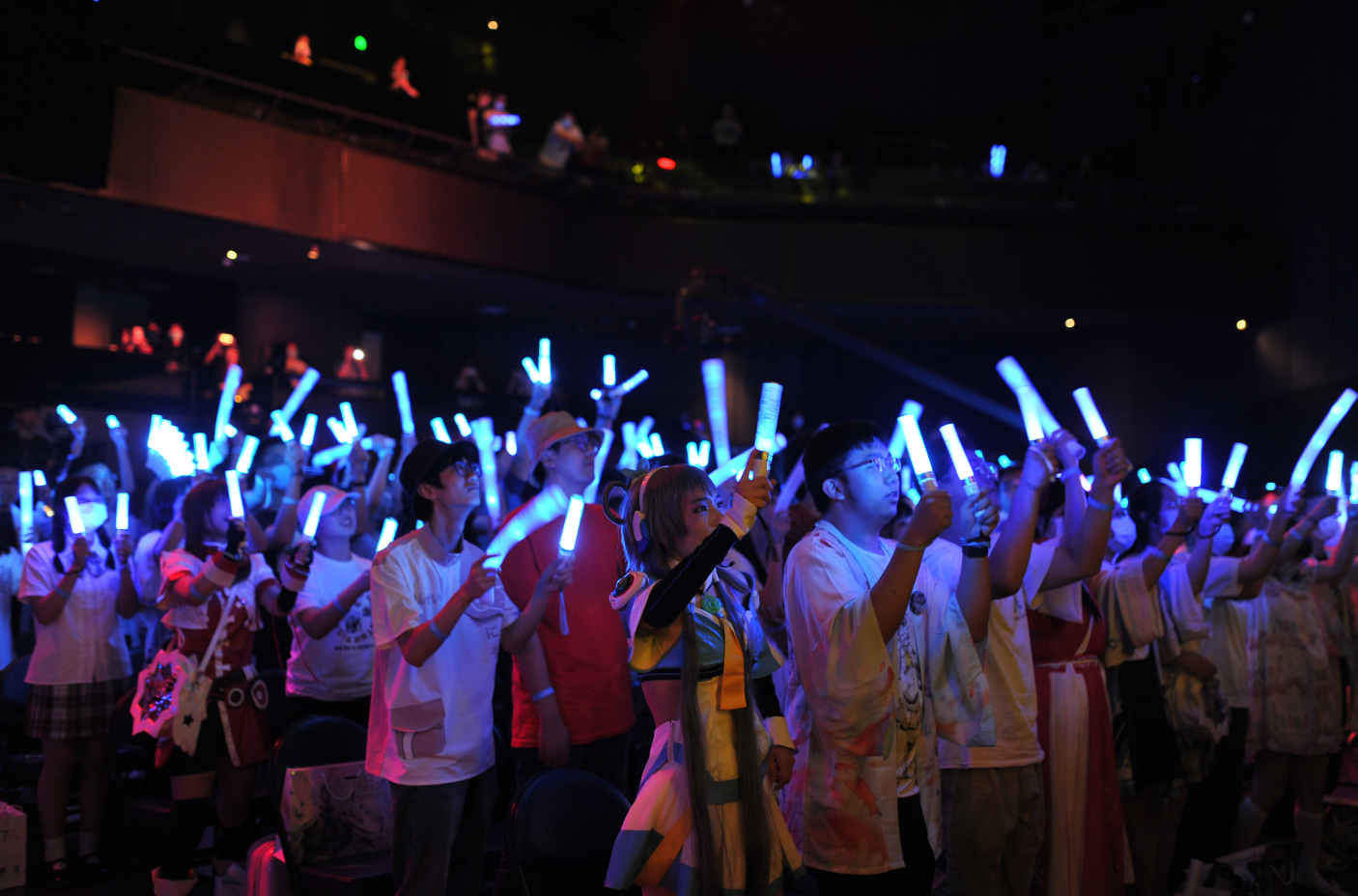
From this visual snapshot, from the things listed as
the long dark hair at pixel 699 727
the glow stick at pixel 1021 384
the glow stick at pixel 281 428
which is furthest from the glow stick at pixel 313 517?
the glow stick at pixel 1021 384

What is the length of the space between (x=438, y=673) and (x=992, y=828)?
4.63 ft

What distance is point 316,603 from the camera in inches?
134

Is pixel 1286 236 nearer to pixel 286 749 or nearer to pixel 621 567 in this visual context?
pixel 621 567

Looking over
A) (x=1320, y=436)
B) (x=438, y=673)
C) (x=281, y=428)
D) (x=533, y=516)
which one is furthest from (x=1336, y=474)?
(x=281, y=428)

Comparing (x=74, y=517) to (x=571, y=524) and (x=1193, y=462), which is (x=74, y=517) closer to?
(x=571, y=524)

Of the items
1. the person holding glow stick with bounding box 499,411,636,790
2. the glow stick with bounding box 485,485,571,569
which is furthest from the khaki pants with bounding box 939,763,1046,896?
the glow stick with bounding box 485,485,571,569

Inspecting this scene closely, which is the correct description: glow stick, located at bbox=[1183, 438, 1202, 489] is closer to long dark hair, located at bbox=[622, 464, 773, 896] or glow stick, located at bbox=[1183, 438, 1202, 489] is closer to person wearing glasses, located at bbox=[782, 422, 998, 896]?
person wearing glasses, located at bbox=[782, 422, 998, 896]

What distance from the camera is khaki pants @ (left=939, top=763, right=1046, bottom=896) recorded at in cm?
242

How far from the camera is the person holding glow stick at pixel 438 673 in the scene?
7.99ft

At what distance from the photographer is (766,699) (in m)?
2.10

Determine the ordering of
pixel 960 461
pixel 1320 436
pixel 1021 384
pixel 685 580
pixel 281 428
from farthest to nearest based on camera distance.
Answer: pixel 281 428 → pixel 1320 436 → pixel 1021 384 → pixel 960 461 → pixel 685 580

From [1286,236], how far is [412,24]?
35.7 ft

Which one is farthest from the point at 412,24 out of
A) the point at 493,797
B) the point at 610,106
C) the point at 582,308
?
the point at 493,797

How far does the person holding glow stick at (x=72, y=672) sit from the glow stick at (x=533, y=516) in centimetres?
168
